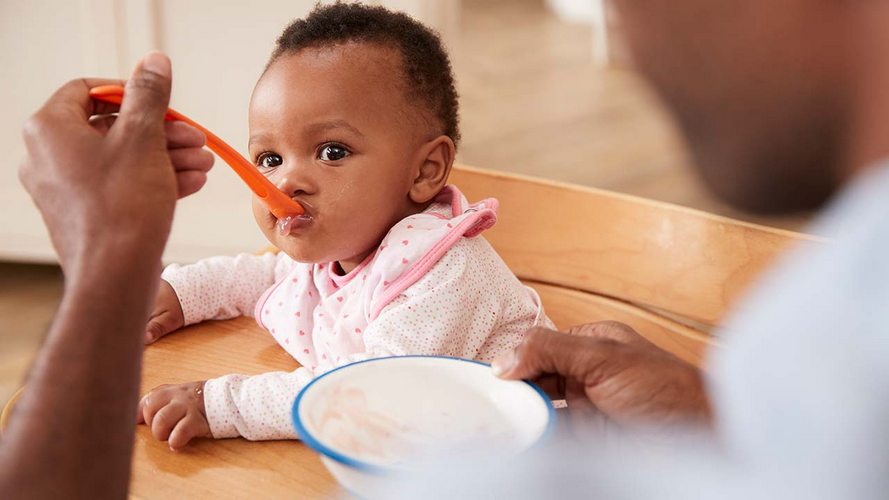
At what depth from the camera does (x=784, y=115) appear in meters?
0.50

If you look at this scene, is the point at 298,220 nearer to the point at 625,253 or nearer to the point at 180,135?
the point at 180,135

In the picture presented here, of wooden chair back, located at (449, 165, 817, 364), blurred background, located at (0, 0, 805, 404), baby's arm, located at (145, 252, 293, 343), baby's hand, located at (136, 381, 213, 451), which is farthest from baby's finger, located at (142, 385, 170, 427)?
blurred background, located at (0, 0, 805, 404)

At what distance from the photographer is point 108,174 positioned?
0.60 metres

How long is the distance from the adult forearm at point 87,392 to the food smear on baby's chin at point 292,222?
0.39 m

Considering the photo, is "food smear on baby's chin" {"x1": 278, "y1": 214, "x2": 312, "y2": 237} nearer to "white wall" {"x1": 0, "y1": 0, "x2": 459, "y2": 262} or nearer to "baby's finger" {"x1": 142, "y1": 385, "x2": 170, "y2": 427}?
"baby's finger" {"x1": 142, "y1": 385, "x2": 170, "y2": 427}

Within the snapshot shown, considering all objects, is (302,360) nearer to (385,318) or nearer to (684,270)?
(385,318)

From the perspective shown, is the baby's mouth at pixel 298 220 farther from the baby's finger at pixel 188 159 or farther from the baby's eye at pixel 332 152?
the baby's finger at pixel 188 159

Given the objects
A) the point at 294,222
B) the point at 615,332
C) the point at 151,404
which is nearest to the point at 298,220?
the point at 294,222

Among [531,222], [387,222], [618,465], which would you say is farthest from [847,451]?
[531,222]

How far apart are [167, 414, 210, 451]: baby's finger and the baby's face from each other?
25 centimetres

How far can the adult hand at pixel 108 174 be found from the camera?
0.58 m

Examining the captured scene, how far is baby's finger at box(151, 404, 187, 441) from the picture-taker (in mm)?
797

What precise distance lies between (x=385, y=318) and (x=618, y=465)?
1.15 ft

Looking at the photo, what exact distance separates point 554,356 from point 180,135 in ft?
1.16
